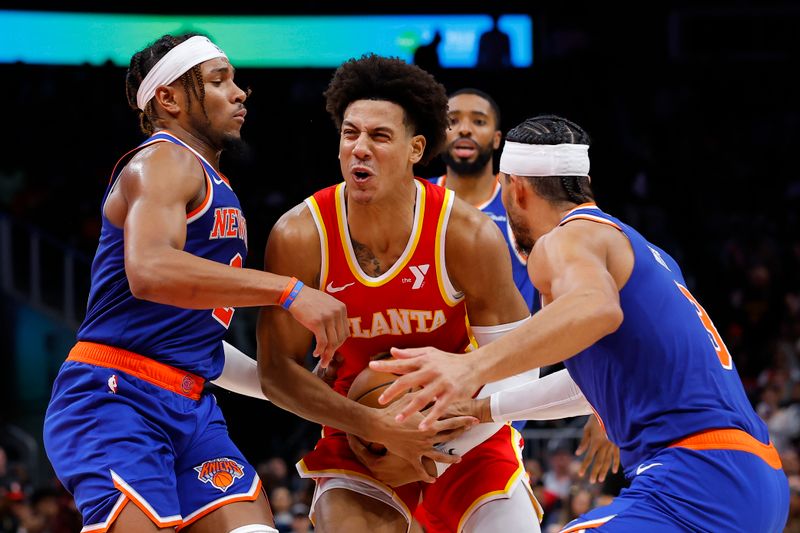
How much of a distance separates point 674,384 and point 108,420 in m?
1.99

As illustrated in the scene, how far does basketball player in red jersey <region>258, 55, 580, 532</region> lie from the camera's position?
4559 millimetres

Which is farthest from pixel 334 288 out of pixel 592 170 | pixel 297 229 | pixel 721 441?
pixel 592 170

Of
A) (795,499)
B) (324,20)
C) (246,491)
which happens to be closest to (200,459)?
(246,491)

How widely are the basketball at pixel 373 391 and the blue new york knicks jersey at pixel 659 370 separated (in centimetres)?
115

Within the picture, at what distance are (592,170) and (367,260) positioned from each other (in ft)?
36.1

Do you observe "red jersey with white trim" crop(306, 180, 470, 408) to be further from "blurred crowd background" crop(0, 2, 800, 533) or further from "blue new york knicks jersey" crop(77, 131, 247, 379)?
"blurred crowd background" crop(0, 2, 800, 533)

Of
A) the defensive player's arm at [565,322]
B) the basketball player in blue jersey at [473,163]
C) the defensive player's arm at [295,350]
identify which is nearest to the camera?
the defensive player's arm at [565,322]

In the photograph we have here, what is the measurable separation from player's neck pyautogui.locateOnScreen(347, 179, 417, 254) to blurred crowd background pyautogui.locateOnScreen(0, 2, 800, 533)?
5816 millimetres

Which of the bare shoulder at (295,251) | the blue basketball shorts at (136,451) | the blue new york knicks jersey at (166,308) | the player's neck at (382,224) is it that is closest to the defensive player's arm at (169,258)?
the blue new york knicks jersey at (166,308)

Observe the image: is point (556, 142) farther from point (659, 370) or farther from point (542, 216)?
point (659, 370)

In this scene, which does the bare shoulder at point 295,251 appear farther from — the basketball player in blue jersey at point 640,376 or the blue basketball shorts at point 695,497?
the blue basketball shorts at point 695,497

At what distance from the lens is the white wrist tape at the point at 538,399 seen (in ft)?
14.9

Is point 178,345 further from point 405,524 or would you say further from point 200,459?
point 405,524

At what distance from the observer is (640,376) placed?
347 centimetres
